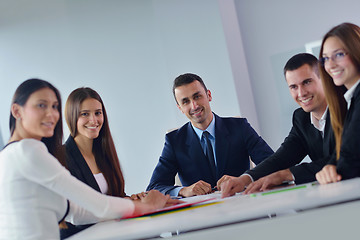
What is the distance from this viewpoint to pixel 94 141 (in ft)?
9.71

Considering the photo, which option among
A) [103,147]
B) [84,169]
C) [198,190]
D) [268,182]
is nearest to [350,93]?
[268,182]

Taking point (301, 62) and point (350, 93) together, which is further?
point (301, 62)

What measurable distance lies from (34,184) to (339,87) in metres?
1.41

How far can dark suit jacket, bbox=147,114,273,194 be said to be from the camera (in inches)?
124

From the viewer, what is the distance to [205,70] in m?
5.10

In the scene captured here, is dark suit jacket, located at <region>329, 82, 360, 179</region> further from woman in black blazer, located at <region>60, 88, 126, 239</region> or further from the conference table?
woman in black blazer, located at <region>60, 88, 126, 239</region>

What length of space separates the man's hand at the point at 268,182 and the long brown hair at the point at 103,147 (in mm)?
1060

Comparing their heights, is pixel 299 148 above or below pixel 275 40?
below

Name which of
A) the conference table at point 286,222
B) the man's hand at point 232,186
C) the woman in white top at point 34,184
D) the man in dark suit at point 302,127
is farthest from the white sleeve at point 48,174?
the man in dark suit at point 302,127

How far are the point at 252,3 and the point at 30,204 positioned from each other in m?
4.33

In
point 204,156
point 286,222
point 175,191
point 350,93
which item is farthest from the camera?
point 204,156

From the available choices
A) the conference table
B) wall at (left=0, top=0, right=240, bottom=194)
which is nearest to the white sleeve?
the conference table

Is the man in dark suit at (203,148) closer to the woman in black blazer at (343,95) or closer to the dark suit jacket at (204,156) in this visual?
the dark suit jacket at (204,156)

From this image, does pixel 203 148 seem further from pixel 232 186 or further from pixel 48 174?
pixel 48 174
